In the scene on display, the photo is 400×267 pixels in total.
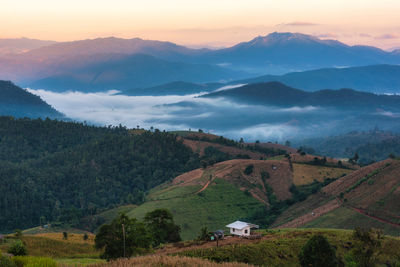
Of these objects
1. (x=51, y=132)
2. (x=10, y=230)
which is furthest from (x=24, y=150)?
(x=10, y=230)

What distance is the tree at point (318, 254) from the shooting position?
3559 cm

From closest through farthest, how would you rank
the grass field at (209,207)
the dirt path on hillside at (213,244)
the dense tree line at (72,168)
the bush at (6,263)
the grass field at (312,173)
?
1. the bush at (6,263)
2. the dirt path on hillside at (213,244)
3. the grass field at (209,207)
4. the grass field at (312,173)
5. the dense tree line at (72,168)

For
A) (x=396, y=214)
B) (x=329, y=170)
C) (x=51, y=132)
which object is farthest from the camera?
(x=51, y=132)

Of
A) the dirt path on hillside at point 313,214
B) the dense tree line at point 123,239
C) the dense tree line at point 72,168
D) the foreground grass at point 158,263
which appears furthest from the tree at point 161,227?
the dense tree line at point 72,168

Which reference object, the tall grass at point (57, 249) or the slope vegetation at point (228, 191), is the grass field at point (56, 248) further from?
the slope vegetation at point (228, 191)

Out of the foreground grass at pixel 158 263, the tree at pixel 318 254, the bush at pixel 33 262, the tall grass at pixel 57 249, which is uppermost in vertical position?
the bush at pixel 33 262

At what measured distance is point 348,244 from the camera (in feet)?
147

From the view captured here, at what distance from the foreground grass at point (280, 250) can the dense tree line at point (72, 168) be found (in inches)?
2843

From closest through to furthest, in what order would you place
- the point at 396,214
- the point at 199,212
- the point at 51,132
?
the point at 396,214 → the point at 199,212 → the point at 51,132

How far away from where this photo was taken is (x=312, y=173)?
122875mm

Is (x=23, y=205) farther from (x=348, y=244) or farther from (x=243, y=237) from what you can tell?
(x=348, y=244)

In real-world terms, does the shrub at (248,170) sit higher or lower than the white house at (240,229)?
higher

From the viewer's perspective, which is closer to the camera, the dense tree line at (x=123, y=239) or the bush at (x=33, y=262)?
the bush at (x=33, y=262)

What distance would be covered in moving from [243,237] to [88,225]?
2448 inches
